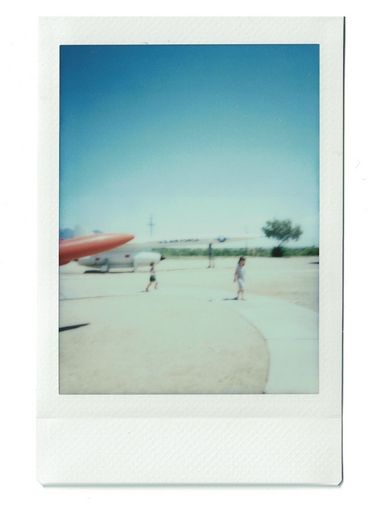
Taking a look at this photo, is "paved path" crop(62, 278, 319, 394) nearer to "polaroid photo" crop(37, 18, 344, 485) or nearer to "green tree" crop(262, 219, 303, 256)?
"polaroid photo" crop(37, 18, 344, 485)

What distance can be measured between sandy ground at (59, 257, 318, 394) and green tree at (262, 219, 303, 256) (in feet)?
0.12

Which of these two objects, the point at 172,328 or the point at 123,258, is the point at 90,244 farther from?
the point at 172,328

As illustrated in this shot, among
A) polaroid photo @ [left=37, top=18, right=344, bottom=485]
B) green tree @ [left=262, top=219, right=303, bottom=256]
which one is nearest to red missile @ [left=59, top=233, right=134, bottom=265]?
polaroid photo @ [left=37, top=18, right=344, bottom=485]

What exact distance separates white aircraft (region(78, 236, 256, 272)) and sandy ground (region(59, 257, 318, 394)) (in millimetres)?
25

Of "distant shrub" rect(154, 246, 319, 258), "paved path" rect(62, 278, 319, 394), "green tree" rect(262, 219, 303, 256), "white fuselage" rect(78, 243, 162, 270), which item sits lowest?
"paved path" rect(62, 278, 319, 394)

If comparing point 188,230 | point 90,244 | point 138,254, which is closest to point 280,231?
point 188,230

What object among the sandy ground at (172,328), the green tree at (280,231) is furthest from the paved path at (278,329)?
the green tree at (280,231)

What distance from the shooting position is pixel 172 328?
930mm

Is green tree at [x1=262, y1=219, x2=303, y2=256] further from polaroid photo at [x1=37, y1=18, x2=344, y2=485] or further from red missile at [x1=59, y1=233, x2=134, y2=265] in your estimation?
red missile at [x1=59, y1=233, x2=134, y2=265]

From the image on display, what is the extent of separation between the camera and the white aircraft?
91cm

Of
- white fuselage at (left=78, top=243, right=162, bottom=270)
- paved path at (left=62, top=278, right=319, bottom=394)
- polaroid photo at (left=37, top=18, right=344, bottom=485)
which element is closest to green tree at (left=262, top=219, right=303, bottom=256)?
polaroid photo at (left=37, top=18, right=344, bottom=485)

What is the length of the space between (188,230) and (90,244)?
247 millimetres

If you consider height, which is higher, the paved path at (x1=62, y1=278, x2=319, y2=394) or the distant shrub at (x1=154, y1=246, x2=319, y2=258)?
the distant shrub at (x1=154, y1=246, x2=319, y2=258)

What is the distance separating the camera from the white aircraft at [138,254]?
3.00ft
